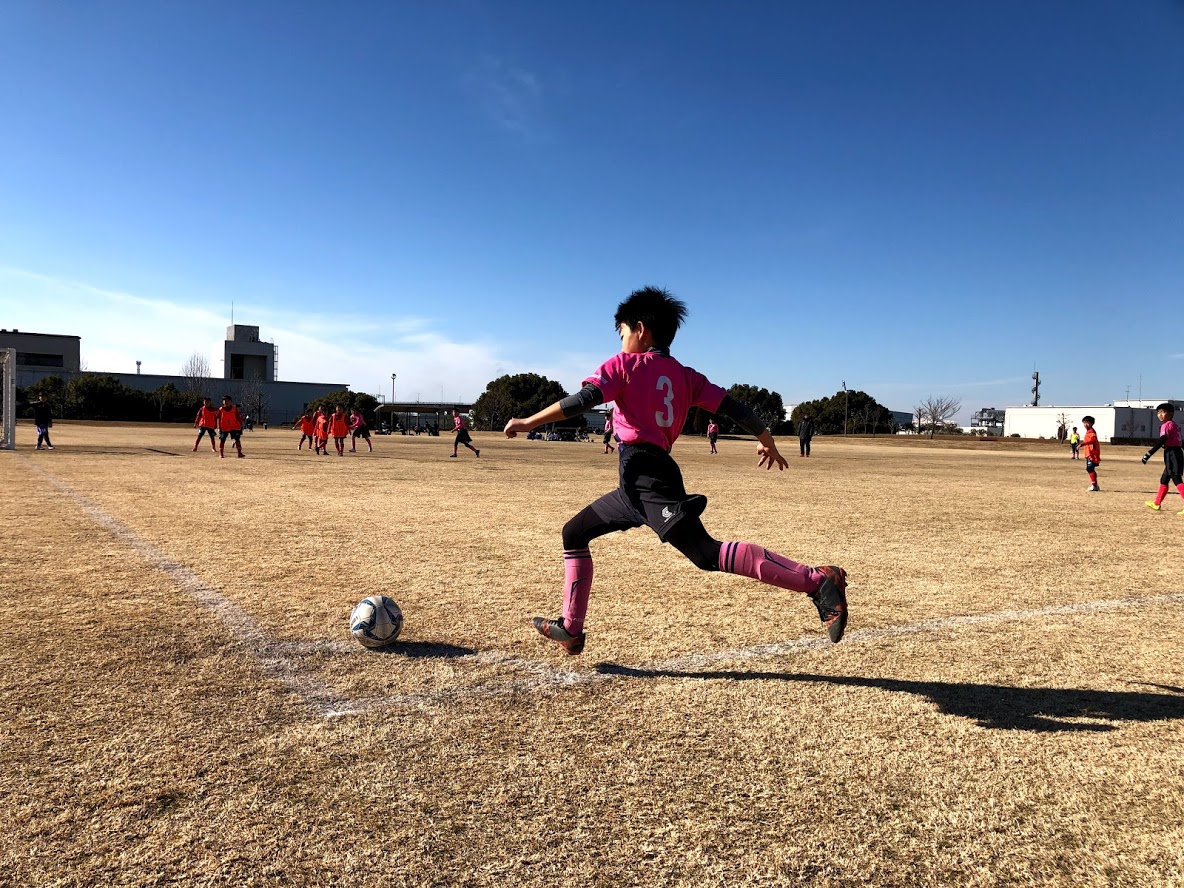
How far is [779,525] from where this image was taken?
1034 centimetres

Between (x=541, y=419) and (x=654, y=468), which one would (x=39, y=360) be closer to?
(x=541, y=419)

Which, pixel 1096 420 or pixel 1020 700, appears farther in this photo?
pixel 1096 420

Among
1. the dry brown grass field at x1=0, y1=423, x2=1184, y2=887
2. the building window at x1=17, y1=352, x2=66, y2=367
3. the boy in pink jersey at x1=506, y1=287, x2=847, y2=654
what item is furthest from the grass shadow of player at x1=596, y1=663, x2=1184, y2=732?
the building window at x1=17, y1=352, x2=66, y2=367

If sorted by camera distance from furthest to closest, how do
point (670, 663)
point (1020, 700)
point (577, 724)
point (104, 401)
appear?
point (104, 401), point (670, 663), point (1020, 700), point (577, 724)

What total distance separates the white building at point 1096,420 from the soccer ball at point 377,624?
86.4m

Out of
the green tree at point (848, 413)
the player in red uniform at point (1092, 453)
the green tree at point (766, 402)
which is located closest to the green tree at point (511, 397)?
the green tree at point (766, 402)

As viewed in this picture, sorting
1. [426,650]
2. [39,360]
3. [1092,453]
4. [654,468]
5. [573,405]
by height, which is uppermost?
[39,360]

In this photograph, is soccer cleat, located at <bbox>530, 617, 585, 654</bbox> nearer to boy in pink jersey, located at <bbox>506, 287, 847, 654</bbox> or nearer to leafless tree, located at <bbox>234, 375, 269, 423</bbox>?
boy in pink jersey, located at <bbox>506, 287, 847, 654</bbox>

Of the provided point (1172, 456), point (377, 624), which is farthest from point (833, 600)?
point (1172, 456)

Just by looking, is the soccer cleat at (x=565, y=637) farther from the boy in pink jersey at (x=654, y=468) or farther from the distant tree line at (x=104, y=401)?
the distant tree line at (x=104, y=401)

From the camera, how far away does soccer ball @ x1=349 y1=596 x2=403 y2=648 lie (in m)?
4.40

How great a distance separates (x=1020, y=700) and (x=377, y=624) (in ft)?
11.5

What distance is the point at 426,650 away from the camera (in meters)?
4.39

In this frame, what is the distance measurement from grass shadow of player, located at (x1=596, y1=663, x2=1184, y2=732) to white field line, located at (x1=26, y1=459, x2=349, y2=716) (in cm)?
144
